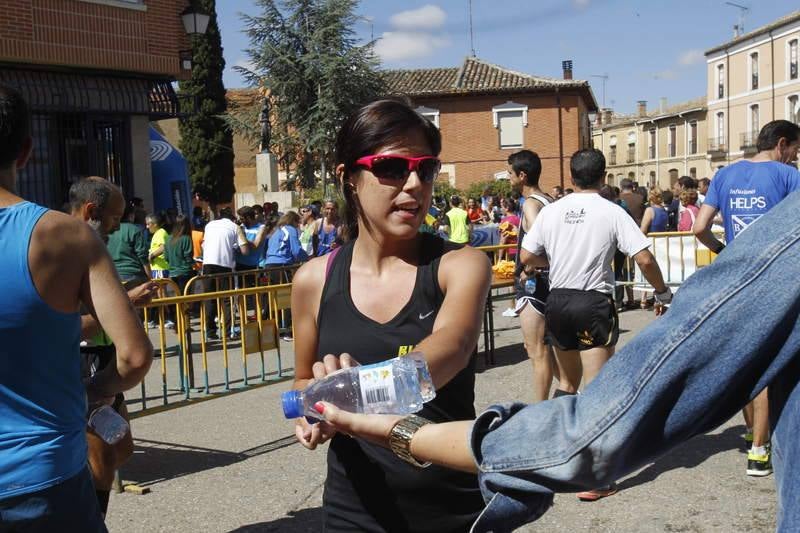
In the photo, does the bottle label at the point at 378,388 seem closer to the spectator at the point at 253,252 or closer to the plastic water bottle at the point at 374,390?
the plastic water bottle at the point at 374,390

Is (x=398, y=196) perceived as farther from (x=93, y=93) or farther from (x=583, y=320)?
(x=93, y=93)

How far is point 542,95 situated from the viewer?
48.2m

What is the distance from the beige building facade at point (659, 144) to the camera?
74.2 m

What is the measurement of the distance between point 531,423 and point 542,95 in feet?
159

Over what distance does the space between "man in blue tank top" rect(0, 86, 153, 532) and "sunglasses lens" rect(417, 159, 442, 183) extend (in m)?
0.97

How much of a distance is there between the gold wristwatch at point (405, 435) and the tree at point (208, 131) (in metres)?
35.3

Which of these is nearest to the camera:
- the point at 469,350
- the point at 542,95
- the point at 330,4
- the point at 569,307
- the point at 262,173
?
the point at 469,350

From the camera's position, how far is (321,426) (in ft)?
7.06

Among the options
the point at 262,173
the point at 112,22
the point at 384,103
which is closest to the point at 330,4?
the point at 262,173

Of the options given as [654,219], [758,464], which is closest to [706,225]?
[758,464]

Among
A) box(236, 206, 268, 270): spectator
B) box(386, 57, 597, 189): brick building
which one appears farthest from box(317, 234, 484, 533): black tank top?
box(386, 57, 597, 189): brick building

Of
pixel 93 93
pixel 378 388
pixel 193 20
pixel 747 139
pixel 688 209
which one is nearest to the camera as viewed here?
pixel 378 388

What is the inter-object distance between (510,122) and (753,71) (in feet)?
85.5

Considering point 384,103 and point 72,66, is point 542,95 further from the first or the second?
point 384,103
